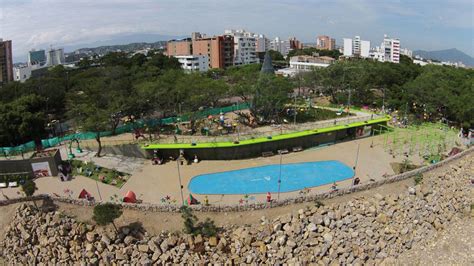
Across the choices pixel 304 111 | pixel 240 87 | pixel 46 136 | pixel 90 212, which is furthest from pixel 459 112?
pixel 46 136

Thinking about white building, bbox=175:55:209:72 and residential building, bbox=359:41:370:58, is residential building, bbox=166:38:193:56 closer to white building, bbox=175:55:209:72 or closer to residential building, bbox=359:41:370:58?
white building, bbox=175:55:209:72

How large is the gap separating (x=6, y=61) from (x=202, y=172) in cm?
7445

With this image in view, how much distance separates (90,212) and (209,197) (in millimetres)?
6851

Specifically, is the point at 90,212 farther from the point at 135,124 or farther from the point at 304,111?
the point at 304,111

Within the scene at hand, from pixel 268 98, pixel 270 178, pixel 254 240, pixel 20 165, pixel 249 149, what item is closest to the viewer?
pixel 254 240

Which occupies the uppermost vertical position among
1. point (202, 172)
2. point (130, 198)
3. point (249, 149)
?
point (249, 149)

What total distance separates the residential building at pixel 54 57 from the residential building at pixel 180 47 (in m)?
57.6

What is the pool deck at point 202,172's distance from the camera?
2167 cm

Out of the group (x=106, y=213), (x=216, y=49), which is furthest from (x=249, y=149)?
(x=216, y=49)

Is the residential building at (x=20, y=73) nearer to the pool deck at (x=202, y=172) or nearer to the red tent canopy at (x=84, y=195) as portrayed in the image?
the pool deck at (x=202, y=172)

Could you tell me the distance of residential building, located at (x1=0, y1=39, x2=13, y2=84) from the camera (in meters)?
75.7

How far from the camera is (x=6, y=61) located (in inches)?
3076

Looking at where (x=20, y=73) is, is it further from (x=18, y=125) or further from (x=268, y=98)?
(x=268, y=98)

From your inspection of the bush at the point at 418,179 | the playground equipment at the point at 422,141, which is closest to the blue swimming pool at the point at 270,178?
the bush at the point at 418,179
